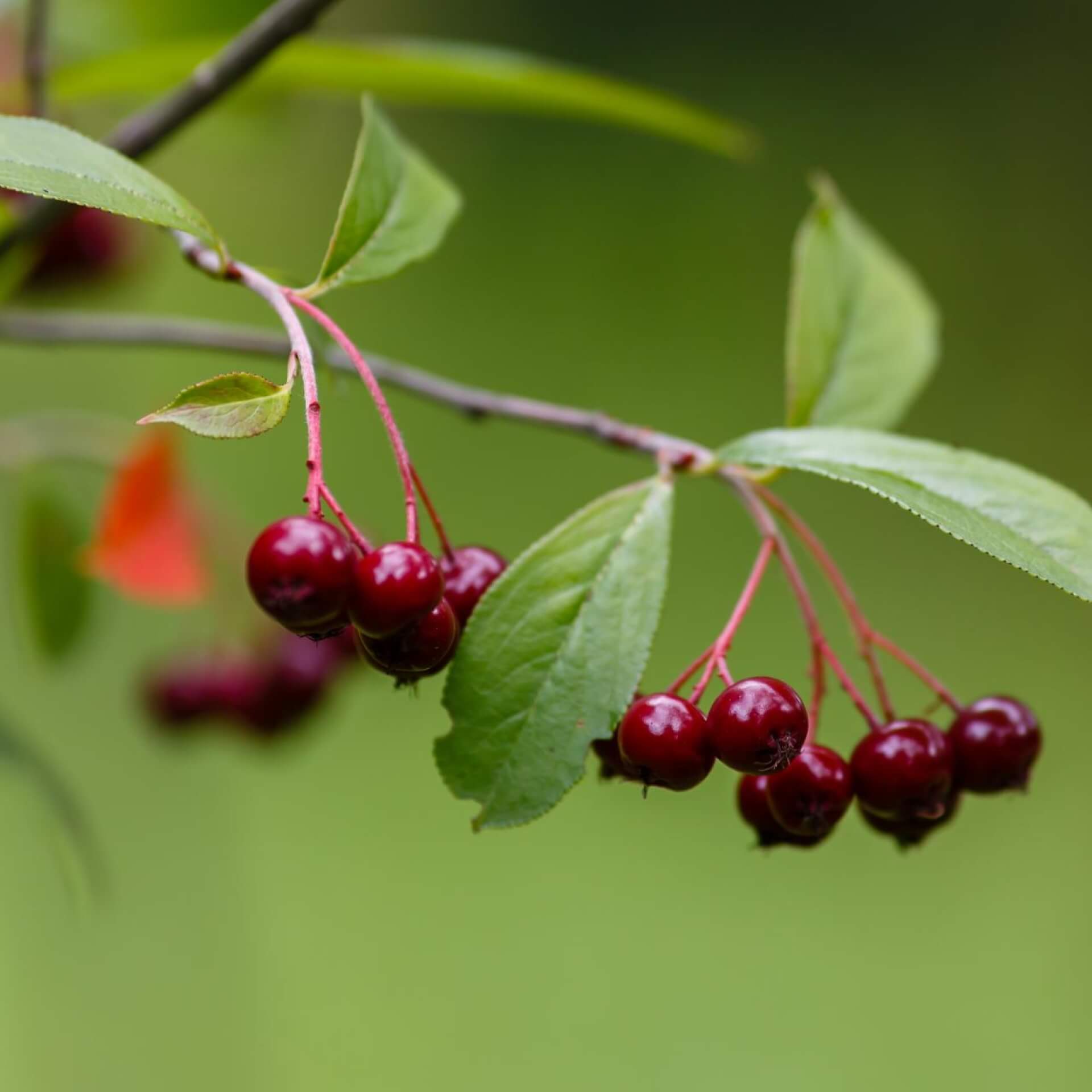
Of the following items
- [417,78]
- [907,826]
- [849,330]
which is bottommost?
[907,826]

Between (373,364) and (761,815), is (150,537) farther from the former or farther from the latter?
(761,815)

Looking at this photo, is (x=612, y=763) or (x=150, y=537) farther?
(x=150, y=537)

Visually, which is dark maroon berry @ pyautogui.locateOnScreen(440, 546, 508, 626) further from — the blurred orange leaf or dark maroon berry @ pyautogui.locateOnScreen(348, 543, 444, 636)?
the blurred orange leaf

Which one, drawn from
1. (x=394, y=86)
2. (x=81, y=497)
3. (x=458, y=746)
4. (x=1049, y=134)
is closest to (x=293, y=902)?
(x=81, y=497)

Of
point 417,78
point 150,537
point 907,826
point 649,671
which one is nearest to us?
point 907,826

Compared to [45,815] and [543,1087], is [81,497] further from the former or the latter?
[543,1087]

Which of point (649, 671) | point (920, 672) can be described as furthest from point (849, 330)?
point (649, 671)

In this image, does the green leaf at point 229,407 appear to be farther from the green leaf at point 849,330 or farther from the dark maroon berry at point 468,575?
the green leaf at point 849,330
